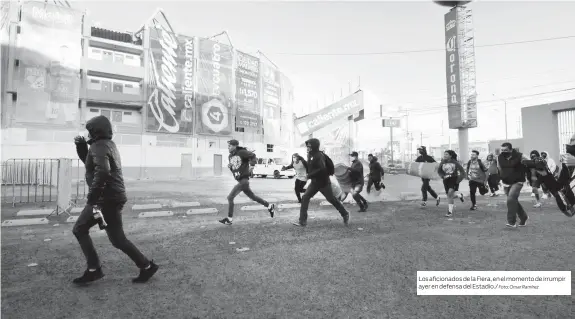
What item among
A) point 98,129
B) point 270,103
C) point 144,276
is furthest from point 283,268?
point 270,103

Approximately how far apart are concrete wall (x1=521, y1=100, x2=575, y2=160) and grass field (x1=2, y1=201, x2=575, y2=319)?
22.3 metres

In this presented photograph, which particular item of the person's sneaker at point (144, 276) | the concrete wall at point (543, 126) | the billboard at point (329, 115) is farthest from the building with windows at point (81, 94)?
the concrete wall at point (543, 126)

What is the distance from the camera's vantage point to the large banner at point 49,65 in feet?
82.5

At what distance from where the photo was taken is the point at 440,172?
8344mm

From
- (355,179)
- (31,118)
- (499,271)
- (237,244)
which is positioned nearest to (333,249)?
(237,244)

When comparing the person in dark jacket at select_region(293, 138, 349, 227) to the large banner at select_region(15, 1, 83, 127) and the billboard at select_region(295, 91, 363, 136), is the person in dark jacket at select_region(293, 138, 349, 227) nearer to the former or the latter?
the billboard at select_region(295, 91, 363, 136)

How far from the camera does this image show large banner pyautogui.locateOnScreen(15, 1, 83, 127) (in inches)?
990

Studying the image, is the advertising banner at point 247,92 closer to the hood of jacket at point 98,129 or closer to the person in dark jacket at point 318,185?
the person in dark jacket at point 318,185

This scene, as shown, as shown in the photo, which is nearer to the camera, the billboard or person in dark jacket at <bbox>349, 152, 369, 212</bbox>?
the billboard

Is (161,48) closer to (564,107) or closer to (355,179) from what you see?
(355,179)

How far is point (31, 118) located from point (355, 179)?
27705mm
